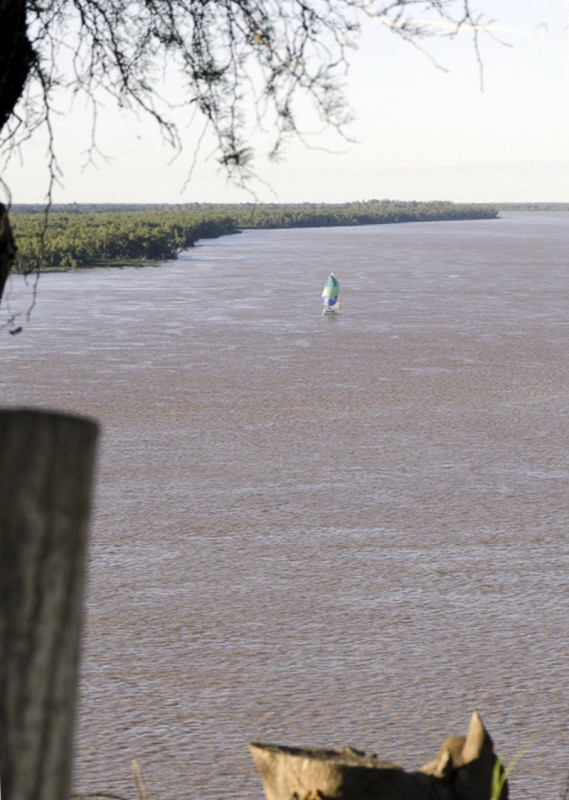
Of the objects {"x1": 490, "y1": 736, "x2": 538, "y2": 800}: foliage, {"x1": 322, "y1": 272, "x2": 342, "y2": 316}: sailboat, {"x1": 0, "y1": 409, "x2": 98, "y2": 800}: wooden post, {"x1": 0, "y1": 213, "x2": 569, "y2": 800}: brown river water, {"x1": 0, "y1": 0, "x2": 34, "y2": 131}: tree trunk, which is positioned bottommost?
{"x1": 0, "y1": 213, "x2": 569, "y2": 800}: brown river water

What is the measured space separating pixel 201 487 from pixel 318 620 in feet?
13.2

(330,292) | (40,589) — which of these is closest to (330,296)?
(330,292)

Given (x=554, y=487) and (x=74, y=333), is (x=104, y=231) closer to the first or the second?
(x=74, y=333)

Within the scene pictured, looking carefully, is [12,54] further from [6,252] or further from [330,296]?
[330,296]

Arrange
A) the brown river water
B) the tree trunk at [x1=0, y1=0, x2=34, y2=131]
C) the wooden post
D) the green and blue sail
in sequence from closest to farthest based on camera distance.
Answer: the wooden post
the tree trunk at [x1=0, y1=0, x2=34, y2=131]
the brown river water
the green and blue sail

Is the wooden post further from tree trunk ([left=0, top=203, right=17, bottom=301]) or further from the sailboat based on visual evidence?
the sailboat

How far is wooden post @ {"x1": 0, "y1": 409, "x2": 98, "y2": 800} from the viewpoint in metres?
1.47

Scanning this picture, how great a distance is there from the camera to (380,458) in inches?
544

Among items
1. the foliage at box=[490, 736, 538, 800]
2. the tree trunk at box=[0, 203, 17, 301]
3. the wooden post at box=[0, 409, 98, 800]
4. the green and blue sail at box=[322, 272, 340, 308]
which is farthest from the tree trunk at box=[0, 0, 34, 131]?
the green and blue sail at box=[322, 272, 340, 308]

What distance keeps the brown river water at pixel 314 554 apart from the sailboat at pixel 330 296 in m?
6.47

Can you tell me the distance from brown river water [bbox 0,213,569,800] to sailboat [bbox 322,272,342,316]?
647 centimetres

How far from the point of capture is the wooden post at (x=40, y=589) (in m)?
1.47

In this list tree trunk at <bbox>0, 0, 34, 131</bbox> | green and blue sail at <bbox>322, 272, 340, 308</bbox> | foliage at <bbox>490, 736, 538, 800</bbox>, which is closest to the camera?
foliage at <bbox>490, 736, 538, 800</bbox>

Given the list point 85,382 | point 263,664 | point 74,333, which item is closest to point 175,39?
point 263,664
